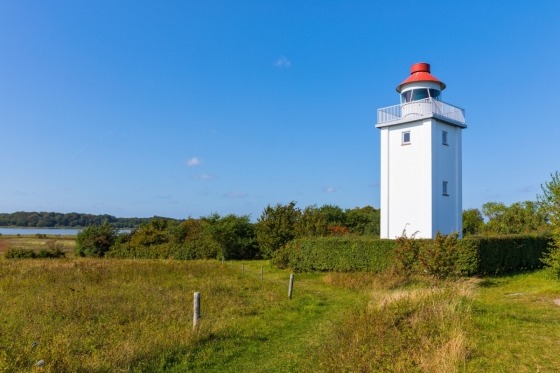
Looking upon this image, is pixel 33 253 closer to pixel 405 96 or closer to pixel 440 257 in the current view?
pixel 405 96

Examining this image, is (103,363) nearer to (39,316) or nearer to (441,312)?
(39,316)

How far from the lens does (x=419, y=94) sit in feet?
88.4

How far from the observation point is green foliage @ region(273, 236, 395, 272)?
22953mm

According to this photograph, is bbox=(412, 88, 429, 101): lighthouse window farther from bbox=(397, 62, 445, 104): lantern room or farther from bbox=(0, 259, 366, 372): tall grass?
bbox=(0, 259, 366, 372): tall grass

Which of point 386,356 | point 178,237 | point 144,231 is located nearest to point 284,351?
point 386,356

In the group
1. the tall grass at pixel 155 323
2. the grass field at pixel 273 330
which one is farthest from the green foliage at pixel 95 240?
the grass field at pixel 273 330

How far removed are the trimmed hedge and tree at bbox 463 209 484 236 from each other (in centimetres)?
2666

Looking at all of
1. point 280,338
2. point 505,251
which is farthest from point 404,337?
point 505,251

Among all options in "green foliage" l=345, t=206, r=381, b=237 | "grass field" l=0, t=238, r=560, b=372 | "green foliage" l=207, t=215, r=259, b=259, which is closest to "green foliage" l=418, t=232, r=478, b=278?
"grass field" l=0, t=238, r=560, b=372

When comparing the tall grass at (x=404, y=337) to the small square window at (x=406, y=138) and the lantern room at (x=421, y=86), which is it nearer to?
the small square window at (x=406, y=138)

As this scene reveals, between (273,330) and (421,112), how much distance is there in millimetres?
18905

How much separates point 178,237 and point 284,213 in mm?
15699

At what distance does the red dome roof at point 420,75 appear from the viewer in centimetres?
2652

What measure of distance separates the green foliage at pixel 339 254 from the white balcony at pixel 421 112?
781 cm
